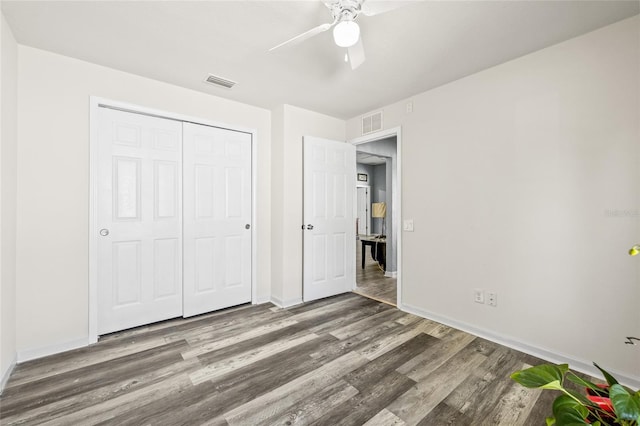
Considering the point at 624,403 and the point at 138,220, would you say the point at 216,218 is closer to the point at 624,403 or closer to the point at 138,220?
the point at 138,220

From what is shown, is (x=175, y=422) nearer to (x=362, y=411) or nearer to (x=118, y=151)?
(x=362, y=411)

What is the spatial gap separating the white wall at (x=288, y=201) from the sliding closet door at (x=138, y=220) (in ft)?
3.54

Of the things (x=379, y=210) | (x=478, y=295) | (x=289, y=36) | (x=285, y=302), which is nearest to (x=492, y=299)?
(x=478, y=295)

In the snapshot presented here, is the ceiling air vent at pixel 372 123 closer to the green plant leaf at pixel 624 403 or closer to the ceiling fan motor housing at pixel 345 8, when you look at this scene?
the ceiling fan motor housing at pixel 345 8

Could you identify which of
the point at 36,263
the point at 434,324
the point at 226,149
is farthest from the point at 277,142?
the point at 434,324

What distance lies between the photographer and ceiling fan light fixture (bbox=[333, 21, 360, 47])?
1508mm

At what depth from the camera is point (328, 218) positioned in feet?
12.1

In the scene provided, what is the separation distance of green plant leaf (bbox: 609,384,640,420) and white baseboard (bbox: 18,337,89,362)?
329cm

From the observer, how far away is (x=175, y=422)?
1.54m

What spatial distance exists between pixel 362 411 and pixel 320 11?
2.47 m

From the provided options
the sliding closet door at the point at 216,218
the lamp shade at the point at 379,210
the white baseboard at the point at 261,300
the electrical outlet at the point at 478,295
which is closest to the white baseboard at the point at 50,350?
the sliding closet door at the point at 216,218

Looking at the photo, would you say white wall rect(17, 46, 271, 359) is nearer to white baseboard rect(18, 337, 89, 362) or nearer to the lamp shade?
white baseboard rect(18, 337, 89, 362)

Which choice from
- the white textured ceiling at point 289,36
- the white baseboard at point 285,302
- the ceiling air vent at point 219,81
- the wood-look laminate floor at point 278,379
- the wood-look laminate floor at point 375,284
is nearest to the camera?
the wood-look laminate floor at point 278,379

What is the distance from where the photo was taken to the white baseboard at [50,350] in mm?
2131
